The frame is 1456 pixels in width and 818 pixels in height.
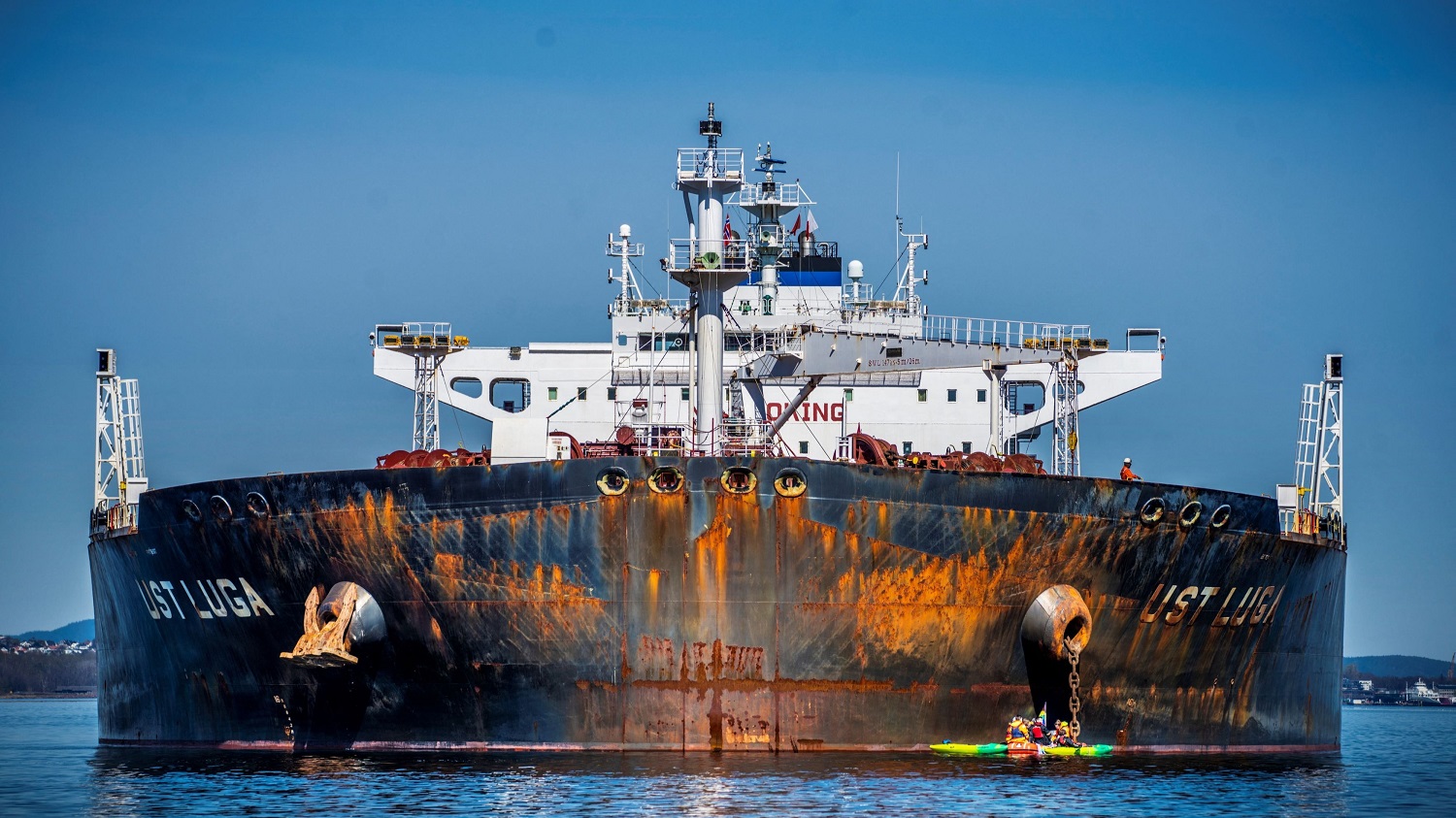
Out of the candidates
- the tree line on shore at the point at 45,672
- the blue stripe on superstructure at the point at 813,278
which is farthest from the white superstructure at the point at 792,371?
the tree line on shore at the point at 45,672

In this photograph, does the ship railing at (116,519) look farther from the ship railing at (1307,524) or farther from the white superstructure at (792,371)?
the ship railing at (1307,524)

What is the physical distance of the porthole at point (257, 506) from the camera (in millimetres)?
34500

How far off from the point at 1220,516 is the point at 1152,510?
2.12 metres

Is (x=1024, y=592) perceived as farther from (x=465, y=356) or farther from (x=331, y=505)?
(x=465, y=356)

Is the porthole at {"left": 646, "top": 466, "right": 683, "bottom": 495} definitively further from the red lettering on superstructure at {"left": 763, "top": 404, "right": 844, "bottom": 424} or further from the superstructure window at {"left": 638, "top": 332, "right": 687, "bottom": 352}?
the superstructure window at {"left": 638, "top": 332, "right": 687, "bottom": 352}

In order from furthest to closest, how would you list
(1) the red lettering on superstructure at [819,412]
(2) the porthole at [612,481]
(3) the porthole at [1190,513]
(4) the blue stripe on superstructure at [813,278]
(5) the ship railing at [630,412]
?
(4) the blue stripe on superstructure at [813,278]
(1) the red lettering on superstructure at [819,412]
(5) the ship railing at [630,412]
(3) the porthole at [1190,513]
(2) the porthole at [612,481]

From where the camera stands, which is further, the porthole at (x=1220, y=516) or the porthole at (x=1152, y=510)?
the porthole at (x=1220, y=516)

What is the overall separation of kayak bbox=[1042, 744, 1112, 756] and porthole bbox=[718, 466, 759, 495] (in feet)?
24.3

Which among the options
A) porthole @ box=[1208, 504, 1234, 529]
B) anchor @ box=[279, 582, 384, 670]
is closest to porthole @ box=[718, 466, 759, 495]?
anchor @ box=[279, 582, 384, 670]

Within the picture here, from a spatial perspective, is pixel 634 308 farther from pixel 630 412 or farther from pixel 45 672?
pixel 45 672

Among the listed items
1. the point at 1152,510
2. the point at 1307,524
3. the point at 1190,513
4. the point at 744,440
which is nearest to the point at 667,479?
the point at 744,440

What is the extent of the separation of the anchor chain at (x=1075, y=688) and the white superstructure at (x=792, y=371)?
8.11m

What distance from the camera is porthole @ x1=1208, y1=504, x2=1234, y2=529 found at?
35.9 m

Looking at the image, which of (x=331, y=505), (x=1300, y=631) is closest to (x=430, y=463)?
(x=331, y=505)
